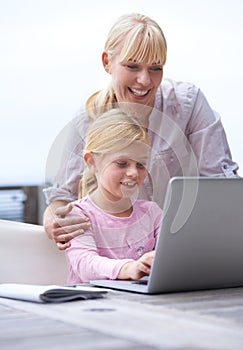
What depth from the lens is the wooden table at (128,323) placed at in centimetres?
90

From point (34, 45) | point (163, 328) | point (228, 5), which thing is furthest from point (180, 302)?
point (34, 45)

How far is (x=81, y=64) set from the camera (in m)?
3.90

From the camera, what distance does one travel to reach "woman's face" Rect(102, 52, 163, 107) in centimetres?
234

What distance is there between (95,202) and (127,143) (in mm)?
191

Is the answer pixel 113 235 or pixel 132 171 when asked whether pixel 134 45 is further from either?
pixel 113 235

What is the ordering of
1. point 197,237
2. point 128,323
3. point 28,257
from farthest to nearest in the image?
point 28,257
point 197,237
point 128,323

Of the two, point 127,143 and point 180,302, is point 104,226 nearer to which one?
point 127,143

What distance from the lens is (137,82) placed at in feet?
7.72

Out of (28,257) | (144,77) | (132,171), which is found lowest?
(28,257)

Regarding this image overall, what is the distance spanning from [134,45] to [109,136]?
458 millimetres

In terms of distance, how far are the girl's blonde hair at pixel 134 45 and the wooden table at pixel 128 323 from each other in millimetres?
1021

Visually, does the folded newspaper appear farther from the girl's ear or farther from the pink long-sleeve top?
the girl's ear

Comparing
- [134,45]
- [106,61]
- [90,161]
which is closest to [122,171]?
[90,161]

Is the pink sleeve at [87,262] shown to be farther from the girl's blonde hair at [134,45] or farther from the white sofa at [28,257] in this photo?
the girl's blonde hair at [134,45]
